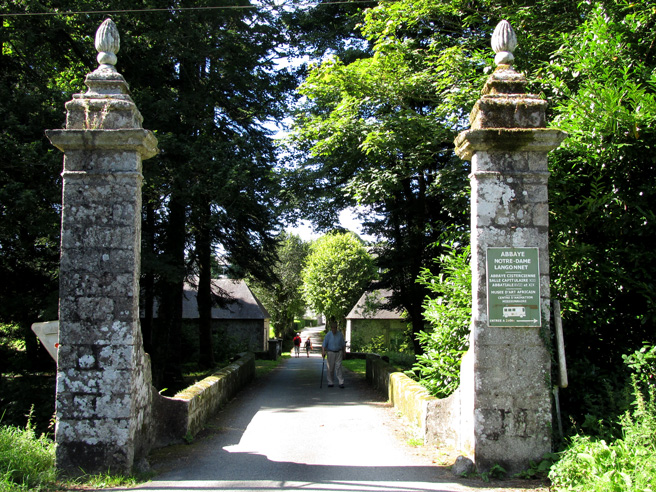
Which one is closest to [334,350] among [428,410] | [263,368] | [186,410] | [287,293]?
[186,410]

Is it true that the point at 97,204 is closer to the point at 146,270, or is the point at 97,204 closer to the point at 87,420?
the point at 87,420

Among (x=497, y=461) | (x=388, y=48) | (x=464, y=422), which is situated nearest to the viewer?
(x=497, y=461)

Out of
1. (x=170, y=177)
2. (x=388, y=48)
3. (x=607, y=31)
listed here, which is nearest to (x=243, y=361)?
(x=170, y=177)

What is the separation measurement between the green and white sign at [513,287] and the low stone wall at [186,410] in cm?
418

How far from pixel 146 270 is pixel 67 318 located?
8020 mm

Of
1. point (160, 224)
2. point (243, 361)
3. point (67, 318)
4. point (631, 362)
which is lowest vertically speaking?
point (243, 361)

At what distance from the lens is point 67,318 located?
5.52m

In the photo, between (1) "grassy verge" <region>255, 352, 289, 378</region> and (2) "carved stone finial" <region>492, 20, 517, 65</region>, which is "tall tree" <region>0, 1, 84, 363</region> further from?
(2) "carved stone finial" <region>492, 20, 517, 65</region>

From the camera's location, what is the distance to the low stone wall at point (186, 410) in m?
6.53

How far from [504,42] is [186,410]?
608cm

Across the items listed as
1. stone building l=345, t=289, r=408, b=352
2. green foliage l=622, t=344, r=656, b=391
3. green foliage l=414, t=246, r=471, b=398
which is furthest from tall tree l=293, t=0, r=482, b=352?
stone building l=345, t=289, r=408, b=352

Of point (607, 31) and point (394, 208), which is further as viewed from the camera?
point (394, 208)

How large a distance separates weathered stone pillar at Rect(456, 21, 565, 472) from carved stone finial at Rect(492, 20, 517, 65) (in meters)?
0.57

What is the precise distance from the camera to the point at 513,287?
5.52m
